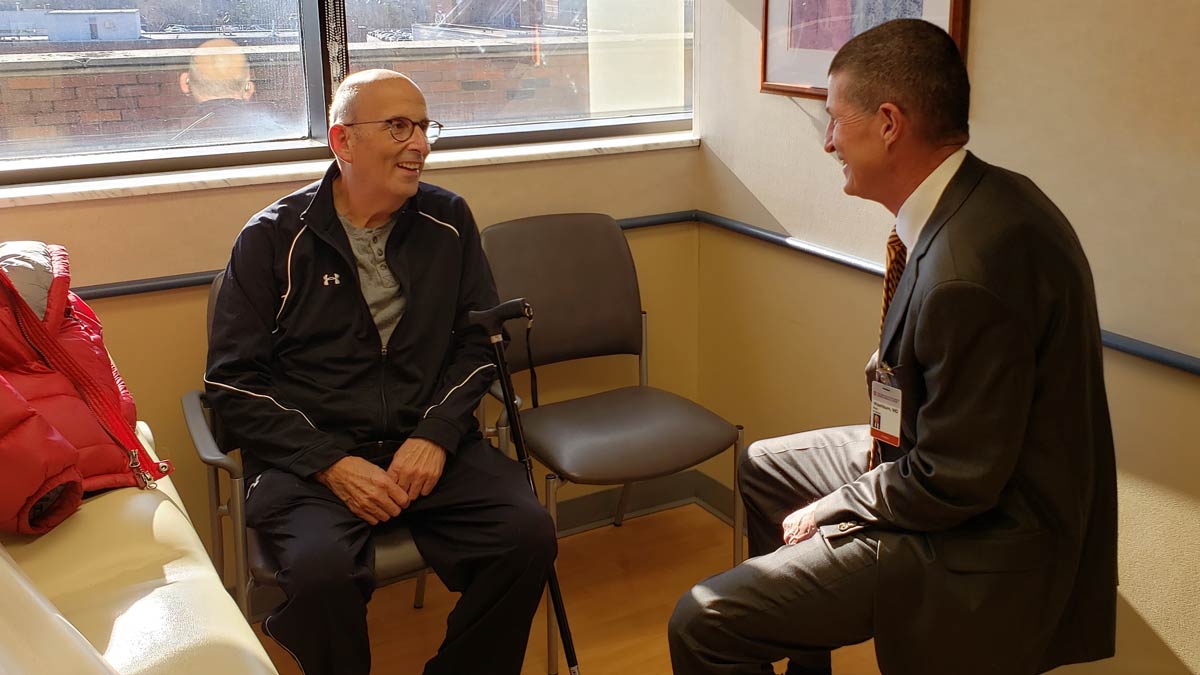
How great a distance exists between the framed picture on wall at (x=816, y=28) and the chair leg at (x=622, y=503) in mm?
1287

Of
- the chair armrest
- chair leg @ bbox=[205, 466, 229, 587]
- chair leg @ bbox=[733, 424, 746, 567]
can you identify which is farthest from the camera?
chair leg @ bbox=[733, 424, 746, 567]

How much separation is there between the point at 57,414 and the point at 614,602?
1594mm

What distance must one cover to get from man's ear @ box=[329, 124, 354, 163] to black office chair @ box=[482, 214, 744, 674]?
594 mm

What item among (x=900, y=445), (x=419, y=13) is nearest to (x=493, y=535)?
(x=900, y=445)

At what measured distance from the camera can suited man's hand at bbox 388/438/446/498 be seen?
93.6 inches

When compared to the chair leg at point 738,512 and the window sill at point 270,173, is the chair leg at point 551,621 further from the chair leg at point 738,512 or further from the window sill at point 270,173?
the window sill at point 270,173

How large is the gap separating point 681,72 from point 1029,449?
211cm

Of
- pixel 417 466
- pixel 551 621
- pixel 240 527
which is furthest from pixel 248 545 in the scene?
pixel 551 621

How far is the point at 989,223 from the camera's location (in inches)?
70.0

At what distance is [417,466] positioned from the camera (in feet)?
7.84

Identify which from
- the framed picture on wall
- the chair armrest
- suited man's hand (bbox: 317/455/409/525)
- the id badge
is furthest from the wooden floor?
the framed picture on wall

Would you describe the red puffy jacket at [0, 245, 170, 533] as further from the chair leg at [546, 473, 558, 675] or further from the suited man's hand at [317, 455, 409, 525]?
the chair leg at [546, 473, 558, 675]

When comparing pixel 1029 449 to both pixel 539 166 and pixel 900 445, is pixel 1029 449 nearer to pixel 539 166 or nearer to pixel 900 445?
pixel 900 445

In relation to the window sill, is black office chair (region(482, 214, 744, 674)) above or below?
below
